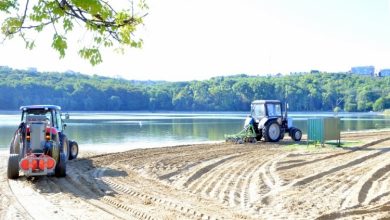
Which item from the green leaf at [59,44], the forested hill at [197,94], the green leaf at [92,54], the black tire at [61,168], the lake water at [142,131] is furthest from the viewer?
the forested hill at [197,94]

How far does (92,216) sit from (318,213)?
3.51 meters

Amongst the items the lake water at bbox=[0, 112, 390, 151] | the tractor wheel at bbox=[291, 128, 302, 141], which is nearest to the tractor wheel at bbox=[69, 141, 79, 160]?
the lake water at bbox=[0, 112, 390, 151]

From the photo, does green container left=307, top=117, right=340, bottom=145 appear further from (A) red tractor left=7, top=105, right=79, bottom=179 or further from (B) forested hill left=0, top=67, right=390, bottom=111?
(B) forested hill left=0, top=67, right=390, bottom=111

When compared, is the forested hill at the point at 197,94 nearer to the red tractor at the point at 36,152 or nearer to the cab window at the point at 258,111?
the cab window at the point at 258,111

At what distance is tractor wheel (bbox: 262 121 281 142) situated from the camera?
23019 mm

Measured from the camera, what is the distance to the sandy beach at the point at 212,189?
8266mm

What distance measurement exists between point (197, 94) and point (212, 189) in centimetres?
10403

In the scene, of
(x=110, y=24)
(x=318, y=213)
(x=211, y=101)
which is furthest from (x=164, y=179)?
(x=211, y=101)

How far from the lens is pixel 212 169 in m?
13.6

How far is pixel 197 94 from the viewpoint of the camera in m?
114

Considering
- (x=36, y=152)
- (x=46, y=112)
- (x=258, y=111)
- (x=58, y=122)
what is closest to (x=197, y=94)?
(x=258, y=111)

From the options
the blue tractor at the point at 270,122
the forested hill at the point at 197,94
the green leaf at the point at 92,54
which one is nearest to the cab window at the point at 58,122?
the green leaf at the point at 92,54

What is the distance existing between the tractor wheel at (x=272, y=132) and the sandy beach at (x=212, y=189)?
21.6 feet

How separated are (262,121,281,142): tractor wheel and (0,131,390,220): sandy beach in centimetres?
658
